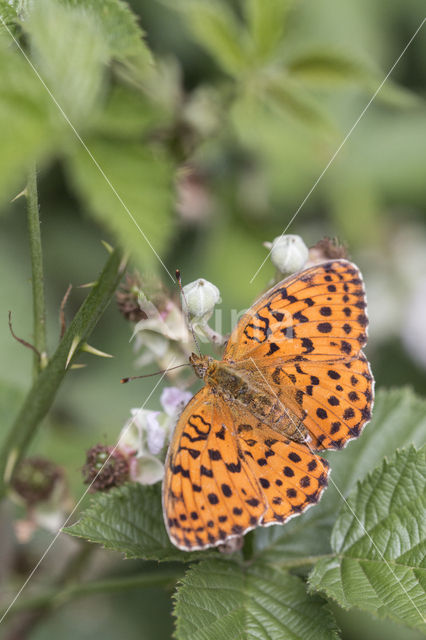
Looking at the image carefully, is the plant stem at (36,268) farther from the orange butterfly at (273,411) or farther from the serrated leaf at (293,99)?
the serrated leaf at (293,99)

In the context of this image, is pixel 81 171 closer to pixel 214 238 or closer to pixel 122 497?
pixel 122 497

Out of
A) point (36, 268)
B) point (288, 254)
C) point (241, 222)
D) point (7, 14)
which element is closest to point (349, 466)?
point (288, 254)

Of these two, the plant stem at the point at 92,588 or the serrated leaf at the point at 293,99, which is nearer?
the plant stem at the point at 92,588

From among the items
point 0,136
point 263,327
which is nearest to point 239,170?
point 263,327

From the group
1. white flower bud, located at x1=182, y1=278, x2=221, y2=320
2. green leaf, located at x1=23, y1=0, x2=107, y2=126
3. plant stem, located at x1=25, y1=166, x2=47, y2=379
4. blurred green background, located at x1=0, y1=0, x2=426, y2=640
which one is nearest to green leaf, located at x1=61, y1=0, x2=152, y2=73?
green leaf, located at x1=23, y1=0, x2=107, y2=126

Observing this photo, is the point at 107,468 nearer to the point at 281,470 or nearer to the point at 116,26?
the point at 281,470

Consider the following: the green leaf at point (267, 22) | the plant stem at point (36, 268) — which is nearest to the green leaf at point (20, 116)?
the plant stem at point (36, 268)

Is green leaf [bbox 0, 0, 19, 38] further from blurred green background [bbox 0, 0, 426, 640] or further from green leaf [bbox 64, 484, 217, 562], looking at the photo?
blurred green background [bbox 0, 0, 426, 640]
